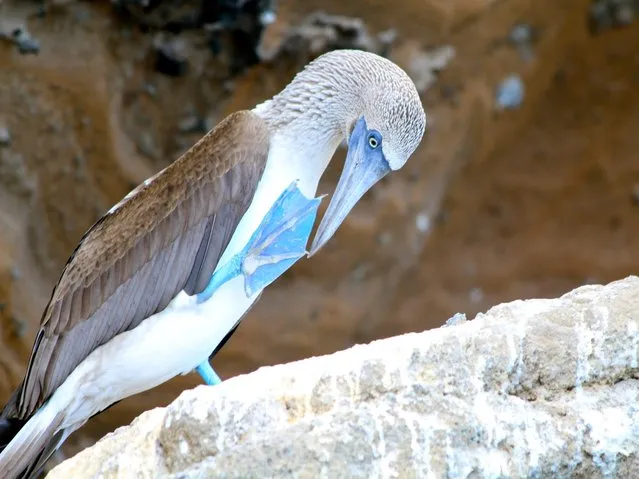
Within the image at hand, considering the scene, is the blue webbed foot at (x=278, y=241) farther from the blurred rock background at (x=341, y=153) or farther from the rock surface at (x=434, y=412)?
the blurred rock background at (x=341, y=153)

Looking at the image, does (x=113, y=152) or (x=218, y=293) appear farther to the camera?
(x=113, y=152)

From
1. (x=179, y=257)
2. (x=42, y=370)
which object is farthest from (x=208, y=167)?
(x=42, y=370)

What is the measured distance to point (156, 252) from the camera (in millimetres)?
4305

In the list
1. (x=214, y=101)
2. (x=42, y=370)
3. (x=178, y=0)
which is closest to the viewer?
(x=42, y=370)

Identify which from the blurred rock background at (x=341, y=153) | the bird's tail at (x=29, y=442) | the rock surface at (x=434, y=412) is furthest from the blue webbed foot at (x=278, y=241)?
the blurred rock background at (x=341, y=153)

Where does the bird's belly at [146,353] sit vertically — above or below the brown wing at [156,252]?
below

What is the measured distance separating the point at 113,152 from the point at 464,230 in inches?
Answer: 95.6

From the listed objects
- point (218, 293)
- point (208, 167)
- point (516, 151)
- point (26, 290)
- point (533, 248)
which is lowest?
point (533, 248)

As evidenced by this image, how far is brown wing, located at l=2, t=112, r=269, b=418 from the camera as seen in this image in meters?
4.26

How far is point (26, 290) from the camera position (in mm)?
6102

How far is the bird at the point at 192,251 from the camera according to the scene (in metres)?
4.22

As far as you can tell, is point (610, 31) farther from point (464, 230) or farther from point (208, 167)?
point (208, 167)

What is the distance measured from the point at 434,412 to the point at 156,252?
1.70 meters

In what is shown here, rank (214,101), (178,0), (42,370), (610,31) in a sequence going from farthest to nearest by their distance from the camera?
(610,31) → (214,101) → (178,0) → (42,370)
